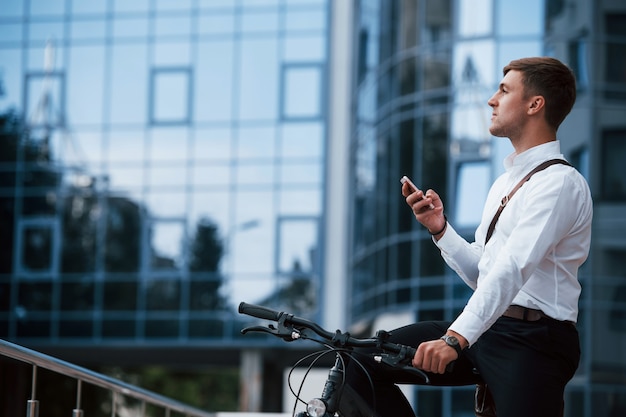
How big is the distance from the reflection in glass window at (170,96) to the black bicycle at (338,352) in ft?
90.4

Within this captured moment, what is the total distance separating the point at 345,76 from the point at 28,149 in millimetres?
8490

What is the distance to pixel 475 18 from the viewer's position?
22094mm

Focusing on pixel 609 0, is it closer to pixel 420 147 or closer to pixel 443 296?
pixel 420 147

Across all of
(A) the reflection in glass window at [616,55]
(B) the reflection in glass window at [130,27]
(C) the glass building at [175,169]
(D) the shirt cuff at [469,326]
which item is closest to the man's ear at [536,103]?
(D) the shirt cuff at [469,326]

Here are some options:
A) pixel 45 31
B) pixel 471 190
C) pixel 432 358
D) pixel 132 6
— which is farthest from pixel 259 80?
pixel 432 358

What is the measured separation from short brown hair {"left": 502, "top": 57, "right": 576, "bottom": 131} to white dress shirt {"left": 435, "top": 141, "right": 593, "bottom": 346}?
135 millimetres

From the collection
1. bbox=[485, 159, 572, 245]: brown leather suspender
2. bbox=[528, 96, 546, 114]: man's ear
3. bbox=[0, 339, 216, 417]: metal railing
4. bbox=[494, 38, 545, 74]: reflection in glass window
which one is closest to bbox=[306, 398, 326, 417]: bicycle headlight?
bbox=[485, 159, 572, 245]: brown leather suspender

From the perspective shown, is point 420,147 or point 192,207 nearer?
point 420,147

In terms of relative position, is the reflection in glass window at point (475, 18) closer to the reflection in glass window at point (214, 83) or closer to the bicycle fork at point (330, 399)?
the reflection in glass window at point (214, 83)

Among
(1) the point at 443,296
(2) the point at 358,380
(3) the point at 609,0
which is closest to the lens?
(2) the point at 358,380

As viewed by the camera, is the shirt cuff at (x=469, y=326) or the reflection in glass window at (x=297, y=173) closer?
the shirt cuff at (x=469, y=326)

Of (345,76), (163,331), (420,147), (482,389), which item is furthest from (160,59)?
(482,389)

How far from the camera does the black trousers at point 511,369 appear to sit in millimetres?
3604

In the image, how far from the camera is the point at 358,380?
148 inches
